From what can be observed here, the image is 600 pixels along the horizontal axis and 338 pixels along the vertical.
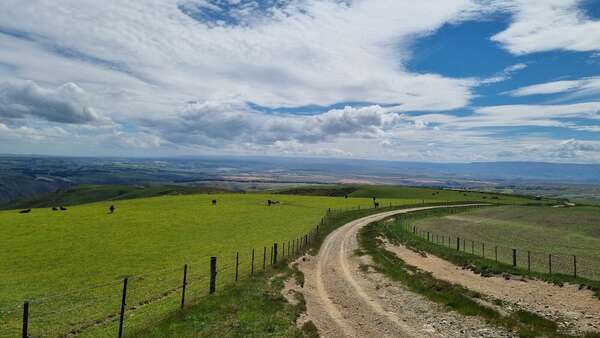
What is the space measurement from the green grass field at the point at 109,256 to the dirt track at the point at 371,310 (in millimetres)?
7642

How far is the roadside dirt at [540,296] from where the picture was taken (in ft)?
67.9

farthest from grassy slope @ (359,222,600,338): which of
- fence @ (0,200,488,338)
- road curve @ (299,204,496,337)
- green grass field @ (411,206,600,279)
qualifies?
fence @ (0,200,488,338)

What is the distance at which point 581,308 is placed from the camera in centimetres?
2258

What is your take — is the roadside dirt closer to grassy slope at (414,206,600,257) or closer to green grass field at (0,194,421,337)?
green grass field at (0,194,421,337)

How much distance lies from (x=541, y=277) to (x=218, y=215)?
64159 mm

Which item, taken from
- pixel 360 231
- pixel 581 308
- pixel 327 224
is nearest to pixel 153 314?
pixel 581 308

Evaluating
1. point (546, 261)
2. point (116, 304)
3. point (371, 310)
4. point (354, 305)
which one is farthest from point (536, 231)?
point (116, 304)

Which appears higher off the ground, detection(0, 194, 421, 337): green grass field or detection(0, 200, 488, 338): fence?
detection(0, 200, 488, 338): fence

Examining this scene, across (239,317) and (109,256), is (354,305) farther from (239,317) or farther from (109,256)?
(109,256)

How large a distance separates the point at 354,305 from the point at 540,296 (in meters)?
12.5

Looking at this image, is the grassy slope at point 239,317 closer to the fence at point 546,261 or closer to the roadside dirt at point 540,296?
the roadside dirt at point 540,296

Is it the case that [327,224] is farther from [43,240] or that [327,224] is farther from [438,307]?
[438,307]

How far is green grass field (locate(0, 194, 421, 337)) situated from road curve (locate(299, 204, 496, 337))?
6.83 metres

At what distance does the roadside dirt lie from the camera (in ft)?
67.9
